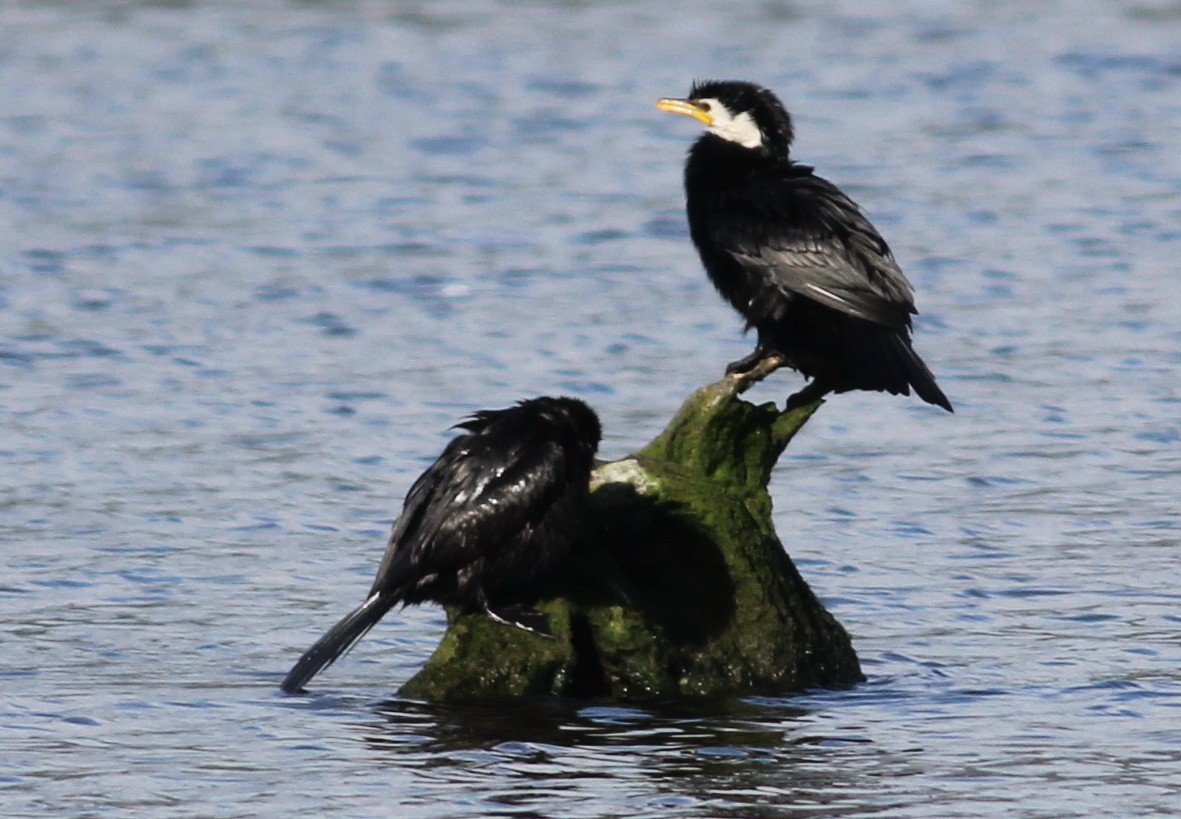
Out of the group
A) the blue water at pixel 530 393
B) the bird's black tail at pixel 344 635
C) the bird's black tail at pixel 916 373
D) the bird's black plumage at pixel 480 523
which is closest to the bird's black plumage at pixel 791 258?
the bird's black tail at pixel 916 373

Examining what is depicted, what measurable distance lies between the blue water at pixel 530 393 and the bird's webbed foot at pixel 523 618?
0.28 meters

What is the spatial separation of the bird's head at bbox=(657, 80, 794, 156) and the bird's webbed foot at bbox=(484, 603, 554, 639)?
8.17 ft

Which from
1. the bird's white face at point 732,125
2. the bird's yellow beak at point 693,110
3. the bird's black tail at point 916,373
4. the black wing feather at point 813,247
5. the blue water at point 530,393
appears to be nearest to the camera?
the blue water at point 530,393

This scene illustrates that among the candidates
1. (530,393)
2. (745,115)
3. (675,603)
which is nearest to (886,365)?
(675,603)

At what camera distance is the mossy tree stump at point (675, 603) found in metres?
8.55

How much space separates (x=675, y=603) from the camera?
8.75 m

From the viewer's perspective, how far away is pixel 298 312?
16.0 m

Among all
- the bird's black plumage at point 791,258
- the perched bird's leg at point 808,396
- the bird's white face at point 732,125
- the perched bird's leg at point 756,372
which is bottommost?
the perched bird's leg at point 808,396

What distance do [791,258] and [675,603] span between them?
147 cm

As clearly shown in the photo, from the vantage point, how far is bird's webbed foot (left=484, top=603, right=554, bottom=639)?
8.47 meters

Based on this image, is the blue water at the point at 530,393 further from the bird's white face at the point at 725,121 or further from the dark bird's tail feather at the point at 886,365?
the bird's white face at the point at 725,121

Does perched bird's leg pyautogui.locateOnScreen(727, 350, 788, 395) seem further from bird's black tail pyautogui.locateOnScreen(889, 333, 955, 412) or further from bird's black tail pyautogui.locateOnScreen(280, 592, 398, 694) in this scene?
bird's black tail pyautogui.locateOnScreen(280, 592, 398, 694)

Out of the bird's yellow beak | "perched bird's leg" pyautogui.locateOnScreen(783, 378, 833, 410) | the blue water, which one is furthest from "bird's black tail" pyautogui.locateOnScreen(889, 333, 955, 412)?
the bird's yellow beak

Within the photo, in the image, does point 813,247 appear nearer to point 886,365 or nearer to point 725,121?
point 886,365
